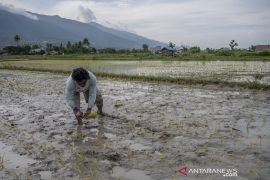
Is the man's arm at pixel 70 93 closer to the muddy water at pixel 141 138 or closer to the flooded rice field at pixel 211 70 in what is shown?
the muddy water at pixel 141 138

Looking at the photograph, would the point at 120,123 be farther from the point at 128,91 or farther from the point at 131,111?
the point at 128,91

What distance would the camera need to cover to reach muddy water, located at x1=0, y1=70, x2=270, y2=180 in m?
4.04

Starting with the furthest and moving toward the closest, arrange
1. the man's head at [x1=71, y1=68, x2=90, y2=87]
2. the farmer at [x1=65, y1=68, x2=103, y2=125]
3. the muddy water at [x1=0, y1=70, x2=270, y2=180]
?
the farmer at [x1=65, y1=68, x2=103, y2=125] → the man's head at [x1=71, y1=68, x2=90, y2=87] → the muddy water at [x1=0, y1=70, x2=270, y2=180]

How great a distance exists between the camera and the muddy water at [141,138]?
404 cm

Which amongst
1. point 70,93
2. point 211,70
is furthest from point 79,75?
point 211,70

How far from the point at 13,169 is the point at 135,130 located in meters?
2.28

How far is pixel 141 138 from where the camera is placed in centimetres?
532

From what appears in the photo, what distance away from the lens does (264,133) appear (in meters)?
5.34

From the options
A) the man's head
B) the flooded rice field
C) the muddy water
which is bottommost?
the muddy water

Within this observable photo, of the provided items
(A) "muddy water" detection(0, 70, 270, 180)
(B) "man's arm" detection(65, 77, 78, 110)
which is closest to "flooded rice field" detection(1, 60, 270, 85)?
(A) "muddy water" detection(0, 70, 270, 180)

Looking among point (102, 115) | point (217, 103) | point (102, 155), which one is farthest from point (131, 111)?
point (102, 155)

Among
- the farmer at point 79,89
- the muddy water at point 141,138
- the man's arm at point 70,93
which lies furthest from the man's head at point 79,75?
the muddy water at point 141,138

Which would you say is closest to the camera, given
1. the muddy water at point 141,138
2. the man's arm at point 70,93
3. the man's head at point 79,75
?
the muddy water at point 141,138

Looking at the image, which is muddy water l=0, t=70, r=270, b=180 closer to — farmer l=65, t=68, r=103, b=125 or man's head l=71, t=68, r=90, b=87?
farmer l=65, t=68, r=103, b=125
